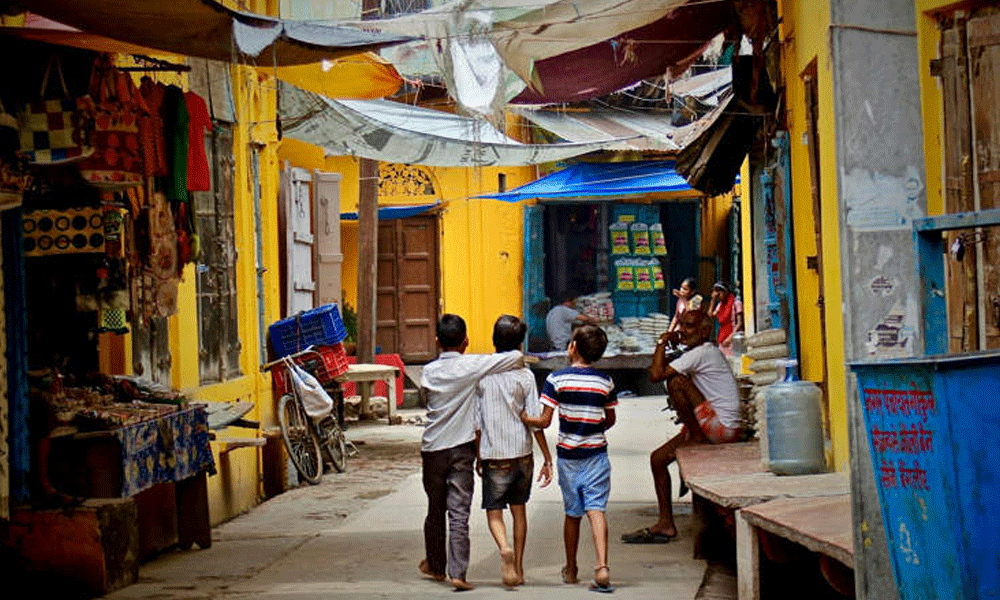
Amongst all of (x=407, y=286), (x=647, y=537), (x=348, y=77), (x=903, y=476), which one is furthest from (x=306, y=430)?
(x=903, y=476)

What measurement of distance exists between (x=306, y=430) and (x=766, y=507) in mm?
7717

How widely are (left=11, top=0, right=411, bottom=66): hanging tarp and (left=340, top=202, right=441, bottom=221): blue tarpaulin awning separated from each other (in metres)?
13.4

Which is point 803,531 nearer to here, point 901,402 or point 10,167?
point 901,402

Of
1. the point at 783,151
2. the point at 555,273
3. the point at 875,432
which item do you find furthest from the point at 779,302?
the point at 555,273

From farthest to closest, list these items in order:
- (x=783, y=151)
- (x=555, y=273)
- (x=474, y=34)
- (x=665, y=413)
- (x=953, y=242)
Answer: (x=555, y=273)
(x=665, y=413)
(x=783, y=151)
(x=474, y=34)
(x=953, y=242)

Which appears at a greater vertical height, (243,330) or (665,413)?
(243,330)

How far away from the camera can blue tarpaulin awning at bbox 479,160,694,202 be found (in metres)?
19.4

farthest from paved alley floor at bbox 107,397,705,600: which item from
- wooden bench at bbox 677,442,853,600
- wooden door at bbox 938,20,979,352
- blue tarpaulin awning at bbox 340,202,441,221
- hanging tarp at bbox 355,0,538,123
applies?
blue tarpaulin awning at bbox 340,202,441,221

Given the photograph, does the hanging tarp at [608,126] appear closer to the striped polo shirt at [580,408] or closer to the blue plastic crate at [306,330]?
the blue plastic crate at [306,330]

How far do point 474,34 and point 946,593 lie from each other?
18.5 ft

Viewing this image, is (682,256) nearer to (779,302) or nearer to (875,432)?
(779,302)

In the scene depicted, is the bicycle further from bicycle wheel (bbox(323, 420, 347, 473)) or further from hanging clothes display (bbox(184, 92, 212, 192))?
hanging clothes display (bbox(184, 92, 212, 192))

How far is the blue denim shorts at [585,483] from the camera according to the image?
7.20 meters

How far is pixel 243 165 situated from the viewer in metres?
12.0
